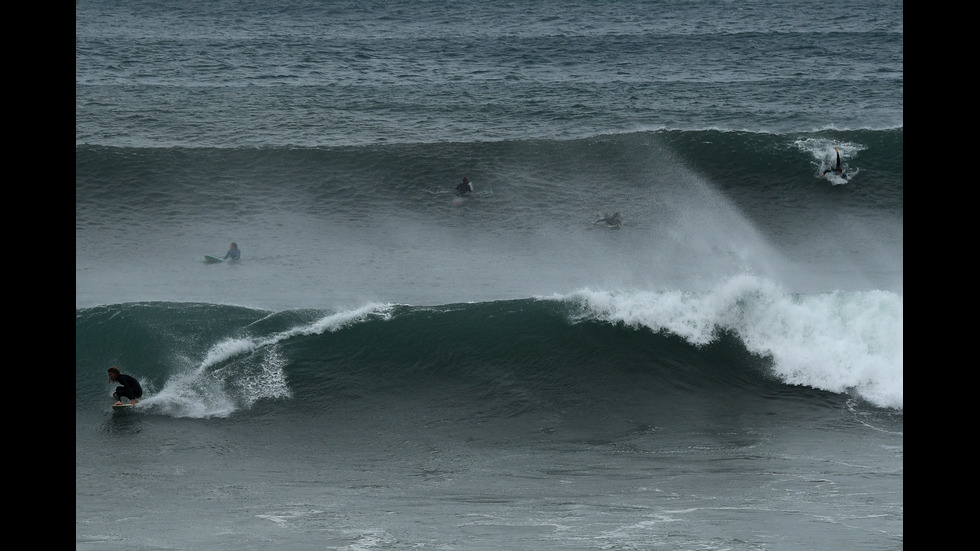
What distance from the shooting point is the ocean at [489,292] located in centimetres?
1241

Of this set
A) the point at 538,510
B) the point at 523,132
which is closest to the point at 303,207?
the point at 523,132

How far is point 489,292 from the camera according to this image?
20.3 m

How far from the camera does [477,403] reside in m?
16.4

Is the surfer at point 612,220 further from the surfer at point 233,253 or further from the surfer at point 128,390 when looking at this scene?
the surfer at point 128,390

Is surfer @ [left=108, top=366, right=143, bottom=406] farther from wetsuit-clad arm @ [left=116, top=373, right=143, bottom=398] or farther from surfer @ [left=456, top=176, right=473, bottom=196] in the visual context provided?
surfer @ [left=456, top=176, right=473, bottom=196]

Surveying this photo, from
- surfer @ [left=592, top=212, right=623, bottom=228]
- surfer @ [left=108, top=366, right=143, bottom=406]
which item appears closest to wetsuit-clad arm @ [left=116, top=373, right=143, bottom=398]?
surfer @ [left=108, top=366, right=143, bottom=406]

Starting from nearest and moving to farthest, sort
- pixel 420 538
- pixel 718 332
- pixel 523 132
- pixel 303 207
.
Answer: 1. pixel 420 538
2. pixel 718 332
3. pixel 303 207
4. pixel 523 132

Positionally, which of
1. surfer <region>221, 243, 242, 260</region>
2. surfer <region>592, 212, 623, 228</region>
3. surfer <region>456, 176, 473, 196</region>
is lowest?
surfer <region>221, 243, 242, 260</region>

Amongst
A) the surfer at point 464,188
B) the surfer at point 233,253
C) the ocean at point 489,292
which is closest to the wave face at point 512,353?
the ocean at point 489,292

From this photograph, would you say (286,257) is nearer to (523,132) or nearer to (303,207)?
(303,207)

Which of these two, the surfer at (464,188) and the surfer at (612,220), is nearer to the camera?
the surfer at (612,220)

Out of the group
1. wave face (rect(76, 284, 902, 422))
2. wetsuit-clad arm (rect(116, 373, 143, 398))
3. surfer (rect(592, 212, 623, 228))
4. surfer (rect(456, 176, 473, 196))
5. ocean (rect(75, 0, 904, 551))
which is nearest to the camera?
ocean (rect(75, 0, 904, 551))

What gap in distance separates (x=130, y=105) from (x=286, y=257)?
12.0m

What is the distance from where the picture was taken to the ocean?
40.7 feet
